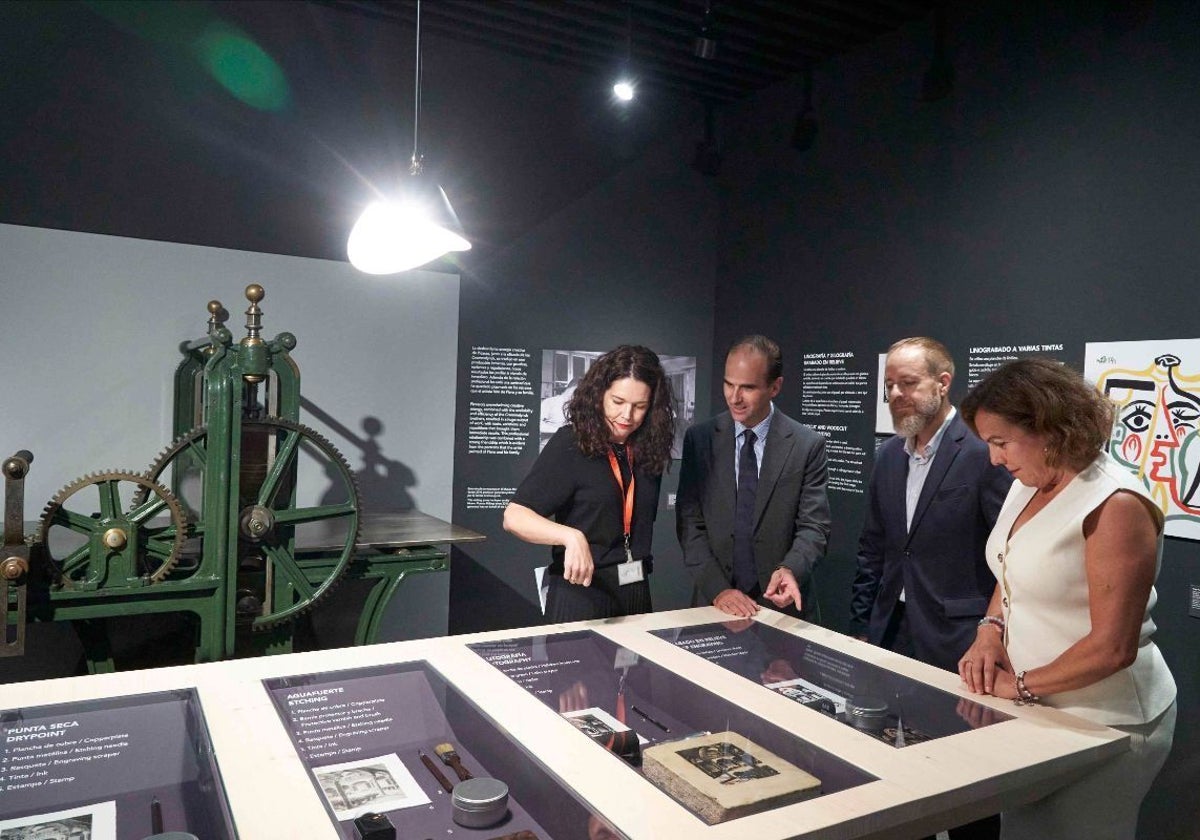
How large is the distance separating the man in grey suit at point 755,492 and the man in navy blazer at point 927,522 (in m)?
0.22

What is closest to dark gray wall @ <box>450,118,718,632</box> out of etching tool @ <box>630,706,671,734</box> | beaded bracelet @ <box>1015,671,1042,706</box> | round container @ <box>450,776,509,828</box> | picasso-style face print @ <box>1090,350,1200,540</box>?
picasso-style face print @ <box>1090,350,1200,540</box>

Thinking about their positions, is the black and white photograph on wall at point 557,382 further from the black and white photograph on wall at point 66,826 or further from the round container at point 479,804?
the black and white photograph on wall at point 66,826

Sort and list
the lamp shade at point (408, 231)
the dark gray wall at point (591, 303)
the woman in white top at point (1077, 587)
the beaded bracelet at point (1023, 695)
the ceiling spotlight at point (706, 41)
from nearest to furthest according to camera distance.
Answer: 1. the woman in white top at point (1077, 587)
2. the beaded bracelet at point (1023, 695)
3. the lamp shade at point (408, 231)
4. the ceiling spotlight at point (706, 41)
5. the dark gray wall at point (591, 303)

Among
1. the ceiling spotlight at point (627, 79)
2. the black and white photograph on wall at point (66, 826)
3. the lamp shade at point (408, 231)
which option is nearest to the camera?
the black and white photograph on wall at point (66, 826)

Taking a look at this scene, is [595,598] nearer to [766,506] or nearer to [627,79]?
[766,506]

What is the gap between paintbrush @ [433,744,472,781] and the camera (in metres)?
1.37

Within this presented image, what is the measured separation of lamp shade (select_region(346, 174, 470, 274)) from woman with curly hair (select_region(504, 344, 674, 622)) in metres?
0.88

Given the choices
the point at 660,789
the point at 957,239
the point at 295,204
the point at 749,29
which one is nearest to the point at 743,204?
the point at 749,29

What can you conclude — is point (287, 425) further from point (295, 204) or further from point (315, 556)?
point (295, 204)

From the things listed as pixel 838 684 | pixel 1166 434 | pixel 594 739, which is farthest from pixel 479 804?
pixel 1166 434

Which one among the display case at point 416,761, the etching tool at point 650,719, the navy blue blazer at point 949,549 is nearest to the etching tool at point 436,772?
the display case at point 416,761

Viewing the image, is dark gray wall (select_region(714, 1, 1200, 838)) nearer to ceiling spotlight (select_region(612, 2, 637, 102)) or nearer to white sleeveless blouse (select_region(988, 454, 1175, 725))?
ceiling spotlight (select_region(612, 2, 637, 102))

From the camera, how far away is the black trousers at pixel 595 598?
241 centimetres

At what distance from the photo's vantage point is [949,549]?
2.61 metres
